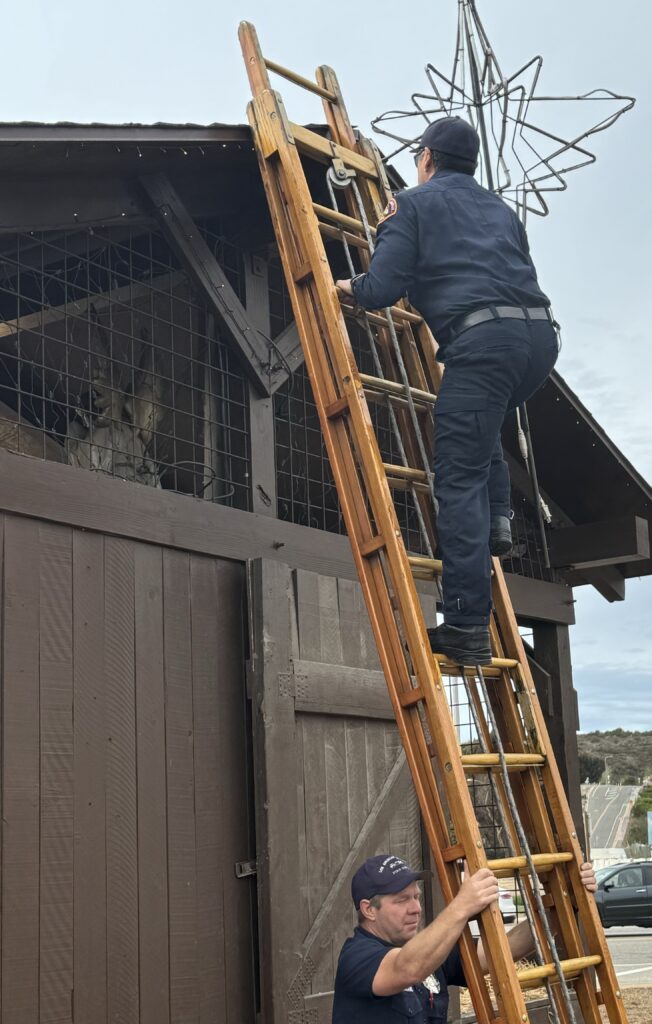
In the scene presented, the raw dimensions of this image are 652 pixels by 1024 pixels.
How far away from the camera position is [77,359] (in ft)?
20.2

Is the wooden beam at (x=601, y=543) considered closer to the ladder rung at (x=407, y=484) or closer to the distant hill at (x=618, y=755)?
the ladder rung at (x=407, y=484)

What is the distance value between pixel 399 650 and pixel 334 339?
3.65 feet

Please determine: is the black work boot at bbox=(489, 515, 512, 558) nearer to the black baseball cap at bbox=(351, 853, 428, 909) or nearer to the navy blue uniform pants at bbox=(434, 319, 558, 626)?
the navy blue uniform pants at bbox=(434, 319, 558, 626)

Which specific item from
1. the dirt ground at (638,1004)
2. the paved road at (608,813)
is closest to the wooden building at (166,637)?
the dirt ground at (638,1004)

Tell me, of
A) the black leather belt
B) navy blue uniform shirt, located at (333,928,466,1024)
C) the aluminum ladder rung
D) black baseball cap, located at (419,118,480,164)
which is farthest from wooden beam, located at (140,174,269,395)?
navy blue uniform shirt, located at (333,928,466,1024)

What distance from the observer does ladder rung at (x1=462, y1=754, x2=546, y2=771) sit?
349 centimetres

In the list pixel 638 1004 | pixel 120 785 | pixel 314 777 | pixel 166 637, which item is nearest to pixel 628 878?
pixel 638 1004

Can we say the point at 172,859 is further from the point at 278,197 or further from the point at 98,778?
the point at 278,197

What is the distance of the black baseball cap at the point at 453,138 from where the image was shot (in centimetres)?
411

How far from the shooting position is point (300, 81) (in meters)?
5.29

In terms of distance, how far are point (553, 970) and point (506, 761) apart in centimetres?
61

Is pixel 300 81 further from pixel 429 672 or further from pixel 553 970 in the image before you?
→ pixel 553 970

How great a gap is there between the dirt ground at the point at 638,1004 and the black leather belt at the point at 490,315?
540 cm

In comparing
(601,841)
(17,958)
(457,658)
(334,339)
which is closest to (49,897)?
(17,958)
